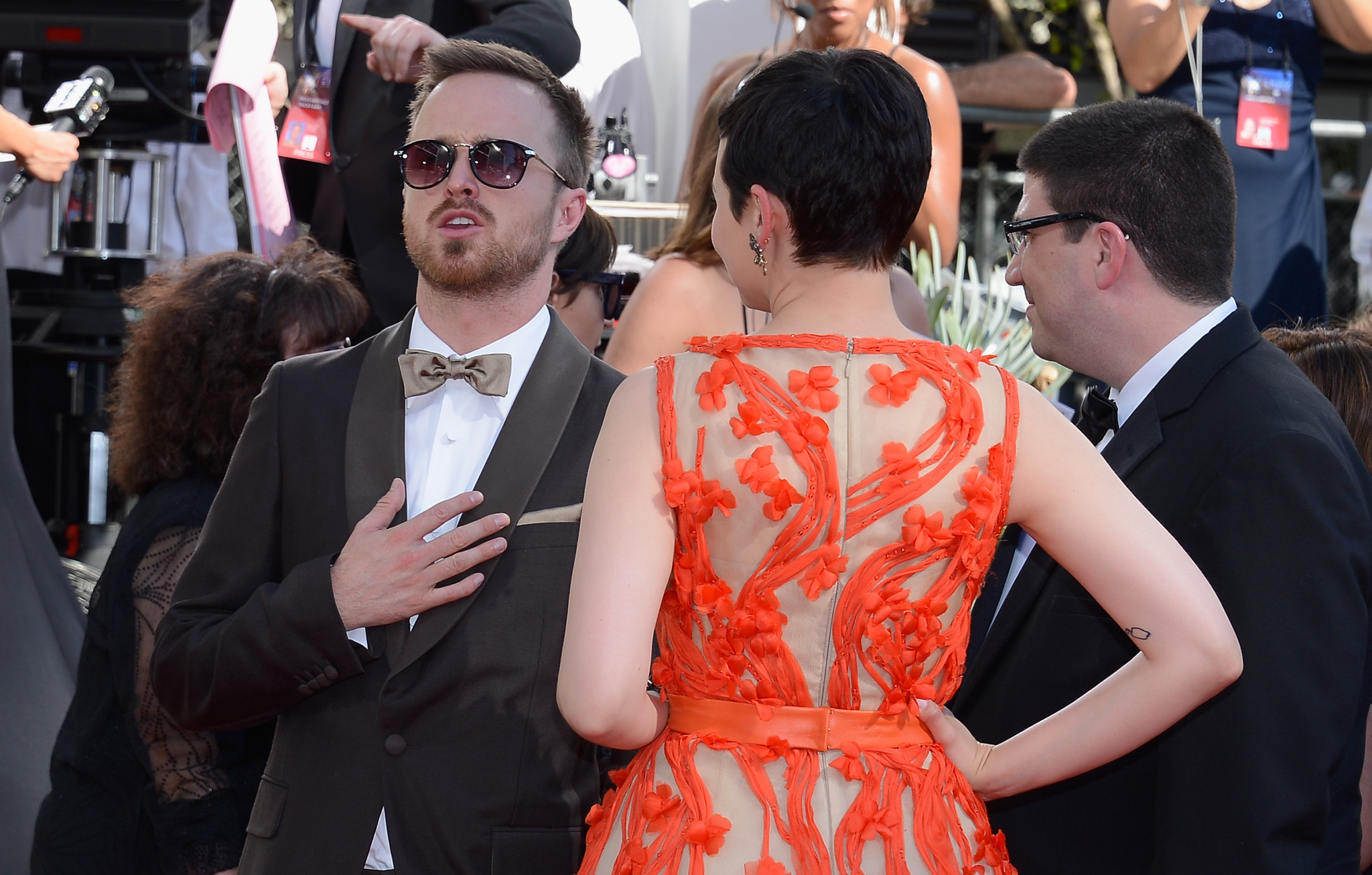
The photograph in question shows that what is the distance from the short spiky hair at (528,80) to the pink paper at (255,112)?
A: 4.95 feet

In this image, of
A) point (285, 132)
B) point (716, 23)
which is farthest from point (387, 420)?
point (716, 23)

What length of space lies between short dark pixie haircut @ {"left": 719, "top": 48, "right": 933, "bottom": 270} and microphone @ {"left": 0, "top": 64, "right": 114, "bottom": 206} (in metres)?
3.36

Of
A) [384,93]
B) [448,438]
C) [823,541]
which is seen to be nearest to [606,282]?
[384,93]

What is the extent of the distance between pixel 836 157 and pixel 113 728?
1.85m

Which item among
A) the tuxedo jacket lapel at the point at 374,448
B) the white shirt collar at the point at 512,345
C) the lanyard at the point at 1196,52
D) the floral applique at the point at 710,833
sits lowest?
the floral applique at the point at 710,833

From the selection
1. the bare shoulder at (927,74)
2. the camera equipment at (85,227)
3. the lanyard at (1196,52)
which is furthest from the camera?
the camera equipment at (85,227)

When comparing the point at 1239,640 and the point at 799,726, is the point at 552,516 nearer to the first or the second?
the point at 799,726

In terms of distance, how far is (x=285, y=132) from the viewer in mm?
3803

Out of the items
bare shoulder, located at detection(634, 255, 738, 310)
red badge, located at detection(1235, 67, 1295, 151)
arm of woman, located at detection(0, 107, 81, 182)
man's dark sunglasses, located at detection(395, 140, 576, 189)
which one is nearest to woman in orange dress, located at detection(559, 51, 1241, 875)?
man's dark sunglasses, located at detection(395, 140, 576, 189)

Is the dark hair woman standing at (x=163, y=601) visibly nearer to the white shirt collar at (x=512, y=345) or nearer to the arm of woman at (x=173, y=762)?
the arm of woman at (x=173, y=762)

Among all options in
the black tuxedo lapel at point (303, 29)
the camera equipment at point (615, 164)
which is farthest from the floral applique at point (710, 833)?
the camera equipment at point (615, 164)

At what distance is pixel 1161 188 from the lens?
2102 millimetres

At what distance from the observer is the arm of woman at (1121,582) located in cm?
152

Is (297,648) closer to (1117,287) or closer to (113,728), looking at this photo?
(113,728)
